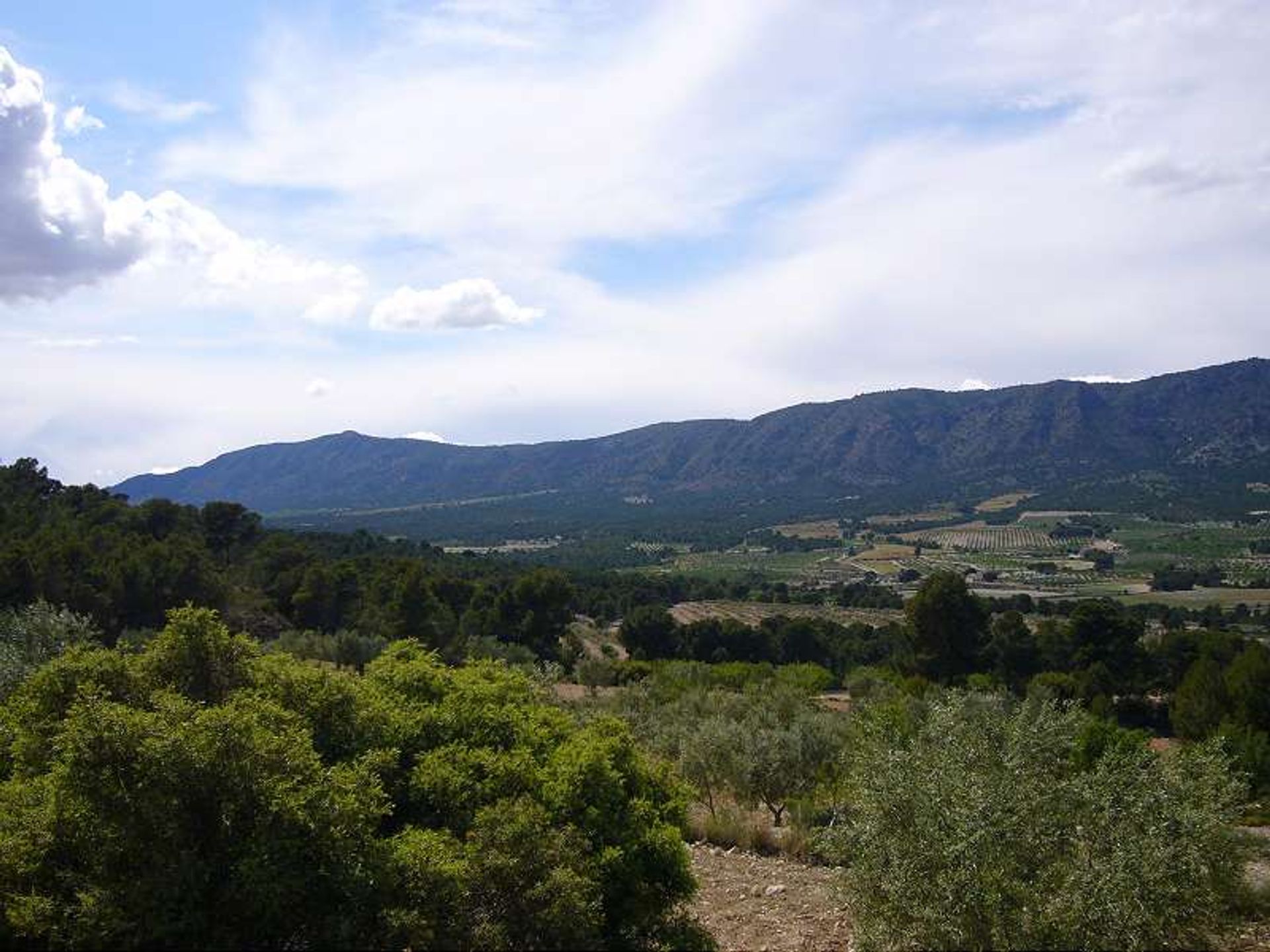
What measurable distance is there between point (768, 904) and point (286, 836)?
839 centimetres

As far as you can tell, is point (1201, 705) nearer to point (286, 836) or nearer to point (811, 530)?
point (286, 836)

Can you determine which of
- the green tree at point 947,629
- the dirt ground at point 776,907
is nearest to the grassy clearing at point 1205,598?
the green tree at point 947,629

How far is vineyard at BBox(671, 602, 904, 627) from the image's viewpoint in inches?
2936

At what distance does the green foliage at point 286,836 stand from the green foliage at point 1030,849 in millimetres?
2437

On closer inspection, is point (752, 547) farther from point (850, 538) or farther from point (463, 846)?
point (463, 846)

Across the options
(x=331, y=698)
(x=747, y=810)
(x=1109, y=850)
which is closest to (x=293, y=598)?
(x=747, y=810)

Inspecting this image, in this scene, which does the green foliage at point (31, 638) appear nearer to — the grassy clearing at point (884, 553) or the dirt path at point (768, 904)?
the dirt path at point (768, 904)

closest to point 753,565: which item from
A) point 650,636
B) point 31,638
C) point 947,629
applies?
point 650,636

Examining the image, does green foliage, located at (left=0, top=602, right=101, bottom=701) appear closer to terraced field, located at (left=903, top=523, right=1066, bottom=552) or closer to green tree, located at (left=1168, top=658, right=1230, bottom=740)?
green tree, located at (left=1168, top=658, right=1230, bottom=740)

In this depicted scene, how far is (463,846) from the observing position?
985 cm

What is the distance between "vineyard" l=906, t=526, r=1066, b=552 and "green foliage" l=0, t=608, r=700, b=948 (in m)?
138

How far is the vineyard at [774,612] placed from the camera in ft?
245

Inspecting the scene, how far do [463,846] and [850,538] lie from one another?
168302 millimetres

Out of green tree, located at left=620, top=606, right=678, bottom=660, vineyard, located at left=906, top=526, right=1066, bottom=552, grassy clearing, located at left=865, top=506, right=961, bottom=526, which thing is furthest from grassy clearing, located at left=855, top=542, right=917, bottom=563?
green tree, located at left=620, top=606, right=678, bottom=660
